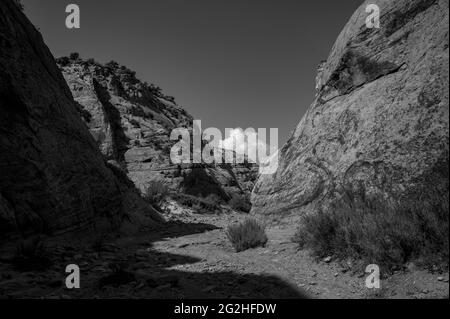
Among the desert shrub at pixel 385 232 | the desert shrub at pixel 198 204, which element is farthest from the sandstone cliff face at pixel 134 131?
the desert shrub at pixel 385 232

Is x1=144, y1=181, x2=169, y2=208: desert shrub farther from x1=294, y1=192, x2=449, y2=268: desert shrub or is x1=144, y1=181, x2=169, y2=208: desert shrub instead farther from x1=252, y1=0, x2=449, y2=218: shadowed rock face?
x1=294, y1=192, x2=449, y2=268: desert shrub

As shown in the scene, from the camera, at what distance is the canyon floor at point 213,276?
4230 mm

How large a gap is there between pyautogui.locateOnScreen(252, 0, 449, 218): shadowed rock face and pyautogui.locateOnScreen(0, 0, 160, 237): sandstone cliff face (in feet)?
19.1

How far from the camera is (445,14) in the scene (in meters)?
6.08

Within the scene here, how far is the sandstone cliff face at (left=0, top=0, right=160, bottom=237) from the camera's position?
845 centimetres

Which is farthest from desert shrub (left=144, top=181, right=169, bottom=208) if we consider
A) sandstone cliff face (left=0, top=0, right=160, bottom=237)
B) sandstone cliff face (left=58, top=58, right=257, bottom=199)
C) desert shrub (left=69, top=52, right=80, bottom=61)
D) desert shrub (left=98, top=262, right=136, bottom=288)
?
desert shrub (left=69, top=52, right=80, bottom=61)

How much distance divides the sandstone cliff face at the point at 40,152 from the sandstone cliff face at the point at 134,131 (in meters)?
8.35

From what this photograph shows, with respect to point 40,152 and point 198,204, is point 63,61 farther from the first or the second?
point 40,152

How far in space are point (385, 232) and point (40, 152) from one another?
9391 millimetres

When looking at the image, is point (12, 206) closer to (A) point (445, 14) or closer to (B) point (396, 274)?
(B) point (396, 274)

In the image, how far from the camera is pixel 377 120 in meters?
7.00

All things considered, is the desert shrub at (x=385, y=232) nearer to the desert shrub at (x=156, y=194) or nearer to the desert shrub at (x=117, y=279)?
the desert shrub at (x=117, y=279)
